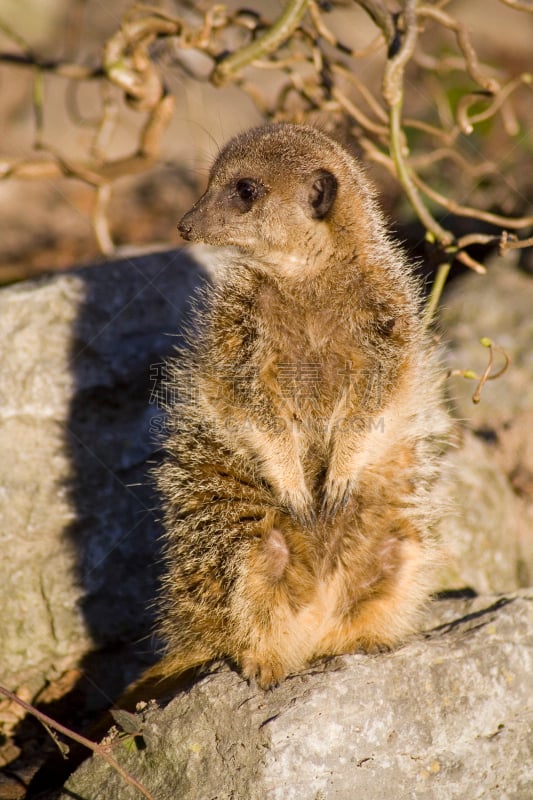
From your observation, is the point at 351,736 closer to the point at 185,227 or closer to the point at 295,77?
the point at 185,227

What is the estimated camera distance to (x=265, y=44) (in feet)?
14.3

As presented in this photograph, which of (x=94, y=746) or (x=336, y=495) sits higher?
(x=94, y=746)

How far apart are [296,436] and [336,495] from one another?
0.96 feet

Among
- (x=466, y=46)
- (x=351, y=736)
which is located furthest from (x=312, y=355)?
(x=466, y=46)

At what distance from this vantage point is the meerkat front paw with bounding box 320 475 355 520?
339cm

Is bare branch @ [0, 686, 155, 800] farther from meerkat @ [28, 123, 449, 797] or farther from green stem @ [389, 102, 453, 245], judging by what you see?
green stem @ [389, 102, 453, 245]

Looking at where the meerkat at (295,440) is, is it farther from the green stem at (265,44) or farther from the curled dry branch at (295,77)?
the green stem at (265,44)

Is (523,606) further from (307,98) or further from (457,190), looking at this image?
(457,190)

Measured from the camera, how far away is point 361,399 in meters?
3.33

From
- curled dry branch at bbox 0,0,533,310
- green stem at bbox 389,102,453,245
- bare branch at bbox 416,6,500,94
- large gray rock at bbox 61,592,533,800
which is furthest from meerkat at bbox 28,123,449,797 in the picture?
bare branch at bbox 416,6,500,94

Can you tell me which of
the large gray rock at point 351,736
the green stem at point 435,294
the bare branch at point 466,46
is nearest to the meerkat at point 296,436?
the large gray rock at point 351,736

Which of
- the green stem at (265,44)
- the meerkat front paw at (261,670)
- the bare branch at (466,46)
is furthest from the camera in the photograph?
the bare branch at (466,46)

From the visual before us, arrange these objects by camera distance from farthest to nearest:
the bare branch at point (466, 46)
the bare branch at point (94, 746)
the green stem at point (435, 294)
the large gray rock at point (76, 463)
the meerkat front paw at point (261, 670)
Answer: the bare branch at point (466, 46) → the large gray rock at point (76, 463) → the green stem at point (435, 294) → the meerkat front paw at point (261, 670) → the bare branch at point (94, 746)

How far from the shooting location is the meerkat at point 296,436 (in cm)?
332
